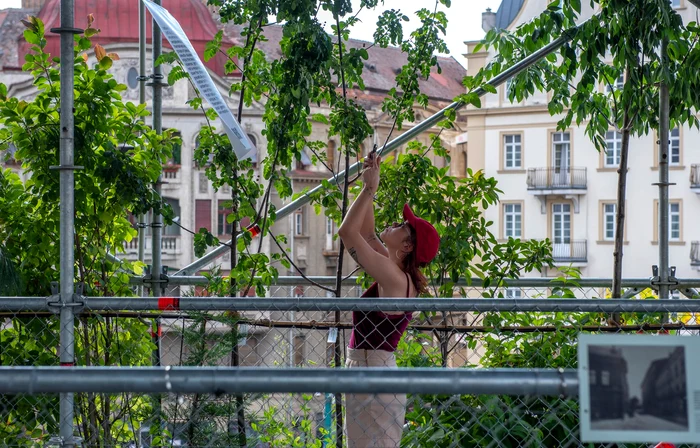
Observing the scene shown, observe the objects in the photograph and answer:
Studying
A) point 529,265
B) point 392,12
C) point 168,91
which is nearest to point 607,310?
point 529,265

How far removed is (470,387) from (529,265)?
12.0 ft

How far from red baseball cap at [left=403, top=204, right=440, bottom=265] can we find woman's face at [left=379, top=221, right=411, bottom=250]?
0.04 metres

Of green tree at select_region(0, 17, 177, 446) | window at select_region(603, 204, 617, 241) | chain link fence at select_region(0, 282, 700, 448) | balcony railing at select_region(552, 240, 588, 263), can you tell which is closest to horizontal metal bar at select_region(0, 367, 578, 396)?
chain link fence at select_region(0, 282, 700, 448)

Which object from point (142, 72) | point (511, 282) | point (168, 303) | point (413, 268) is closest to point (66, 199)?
point (168, 303)

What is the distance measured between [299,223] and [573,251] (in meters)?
13.5

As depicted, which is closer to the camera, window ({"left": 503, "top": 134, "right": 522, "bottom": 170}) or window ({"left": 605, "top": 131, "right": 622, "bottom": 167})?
window ({"left": 605, "top": 131, "right": 622, "bottom": 167})

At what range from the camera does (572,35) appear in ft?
18.9

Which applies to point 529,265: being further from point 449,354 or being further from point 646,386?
point 646,386

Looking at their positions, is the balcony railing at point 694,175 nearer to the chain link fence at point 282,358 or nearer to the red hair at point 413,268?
the chain link fence at point 282,358

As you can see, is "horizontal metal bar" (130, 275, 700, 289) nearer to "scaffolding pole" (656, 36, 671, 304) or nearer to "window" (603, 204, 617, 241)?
"scaffolding pole" (656, 36, 671, 304)

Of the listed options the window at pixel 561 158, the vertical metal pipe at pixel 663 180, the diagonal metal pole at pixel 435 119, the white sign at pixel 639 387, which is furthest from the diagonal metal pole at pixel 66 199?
the window at pixel 561 158

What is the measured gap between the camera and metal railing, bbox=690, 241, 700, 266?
37750mm

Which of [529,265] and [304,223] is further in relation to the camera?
[304,223]

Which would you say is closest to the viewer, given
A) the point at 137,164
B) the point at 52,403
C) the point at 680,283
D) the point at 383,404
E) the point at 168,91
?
the point at 383,404
